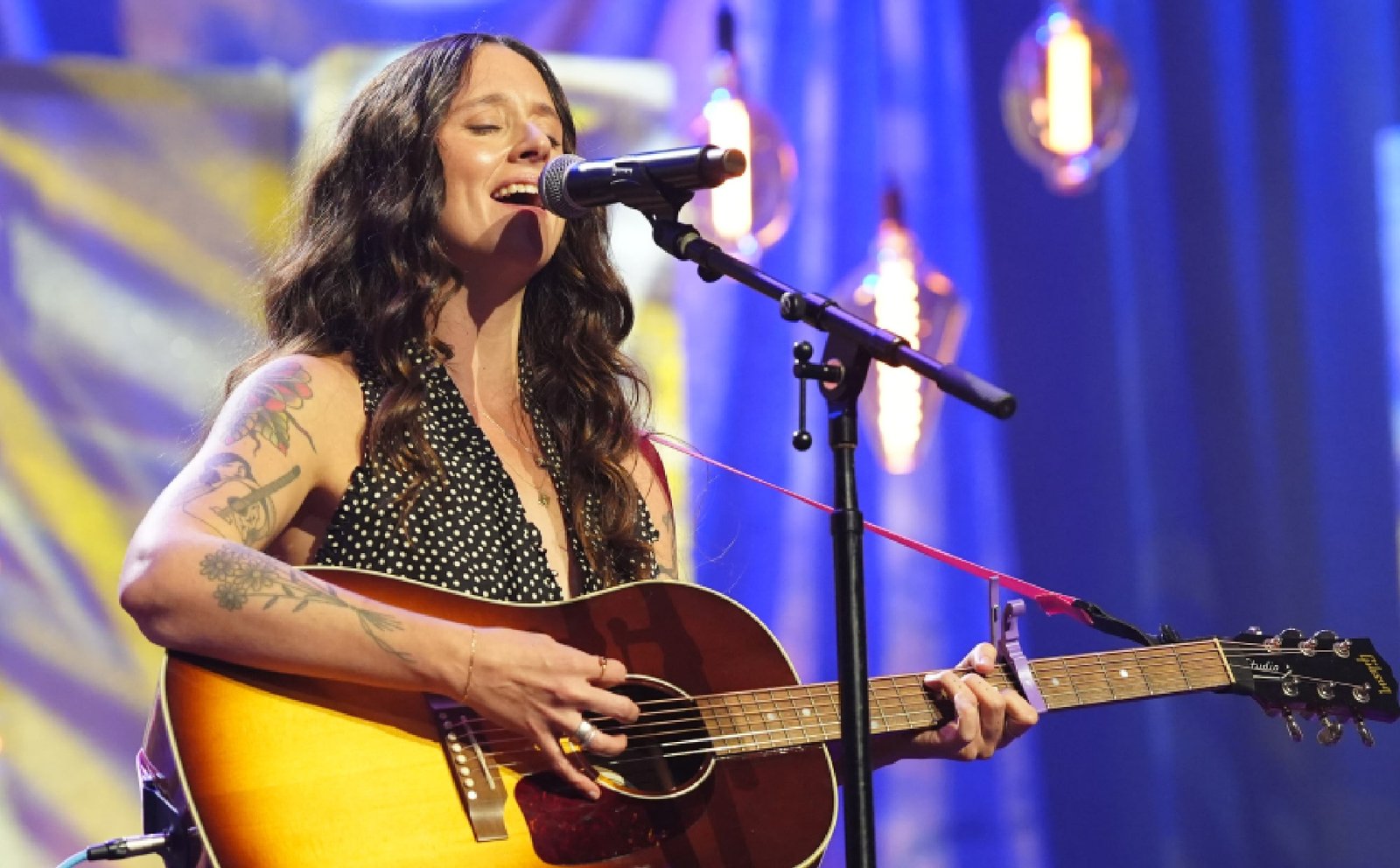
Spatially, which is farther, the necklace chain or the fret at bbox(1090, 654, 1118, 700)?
the necklace chain

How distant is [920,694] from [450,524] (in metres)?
0.89

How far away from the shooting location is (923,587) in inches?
204

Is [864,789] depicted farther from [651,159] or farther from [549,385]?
[549,385]

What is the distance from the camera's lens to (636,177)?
85.9 inches

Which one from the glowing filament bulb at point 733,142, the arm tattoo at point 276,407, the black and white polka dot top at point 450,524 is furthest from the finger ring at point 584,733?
the glowing filament bulb at point 733,142

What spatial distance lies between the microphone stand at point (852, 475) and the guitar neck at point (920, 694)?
1.32ft

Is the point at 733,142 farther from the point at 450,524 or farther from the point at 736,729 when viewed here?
the point at 736,729

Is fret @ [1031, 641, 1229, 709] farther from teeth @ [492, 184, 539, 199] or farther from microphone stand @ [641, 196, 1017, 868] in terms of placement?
teeth @ [492, 184, 539, 199]

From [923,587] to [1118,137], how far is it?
1708mm

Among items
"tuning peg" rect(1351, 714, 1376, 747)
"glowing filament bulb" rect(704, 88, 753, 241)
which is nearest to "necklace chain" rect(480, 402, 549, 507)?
"glowing filament bulb" rect(704, 88, 753, 241)

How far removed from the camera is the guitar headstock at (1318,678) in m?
2.86

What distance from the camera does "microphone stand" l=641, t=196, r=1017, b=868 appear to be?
→ 1.96 meters

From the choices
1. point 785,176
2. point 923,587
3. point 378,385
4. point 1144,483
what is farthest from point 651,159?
point 1144,483

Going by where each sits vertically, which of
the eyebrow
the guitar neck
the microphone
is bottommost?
the guitar neck
